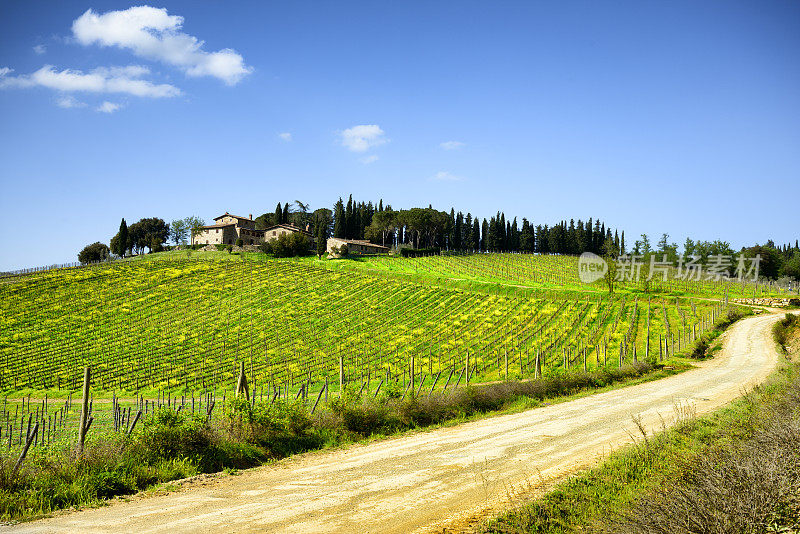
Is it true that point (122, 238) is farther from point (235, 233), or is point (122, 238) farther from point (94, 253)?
point (235, 233)

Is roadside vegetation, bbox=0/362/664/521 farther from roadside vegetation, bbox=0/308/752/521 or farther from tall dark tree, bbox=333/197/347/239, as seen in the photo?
tall dark tree, bbox=333/197/347/239

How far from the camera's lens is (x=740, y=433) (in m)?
11.6

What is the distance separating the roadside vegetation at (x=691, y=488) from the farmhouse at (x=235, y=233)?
4672 inches

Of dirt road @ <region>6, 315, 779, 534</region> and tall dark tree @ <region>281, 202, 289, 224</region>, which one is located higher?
tall dark tree @ <region>281, 202, 289, 224</region>

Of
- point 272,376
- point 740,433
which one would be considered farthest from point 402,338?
point 740,433

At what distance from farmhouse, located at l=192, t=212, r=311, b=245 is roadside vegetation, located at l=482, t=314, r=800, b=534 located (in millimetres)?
118666

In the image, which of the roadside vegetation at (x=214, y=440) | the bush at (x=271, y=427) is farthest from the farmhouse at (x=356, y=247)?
the bush at (x=271, y=427)

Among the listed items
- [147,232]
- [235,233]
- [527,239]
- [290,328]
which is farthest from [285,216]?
[290,328]

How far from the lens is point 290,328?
2269 inches

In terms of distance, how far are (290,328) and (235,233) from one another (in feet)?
265

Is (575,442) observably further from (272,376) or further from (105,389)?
(105,389)

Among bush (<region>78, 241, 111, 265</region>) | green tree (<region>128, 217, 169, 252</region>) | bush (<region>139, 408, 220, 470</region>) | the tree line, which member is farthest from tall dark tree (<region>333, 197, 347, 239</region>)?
bush (<region>139, 408, 220, 470</region>)

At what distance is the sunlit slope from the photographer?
4319 centimetres

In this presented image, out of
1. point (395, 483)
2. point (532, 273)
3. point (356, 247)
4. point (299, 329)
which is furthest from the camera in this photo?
point (356, 247)
